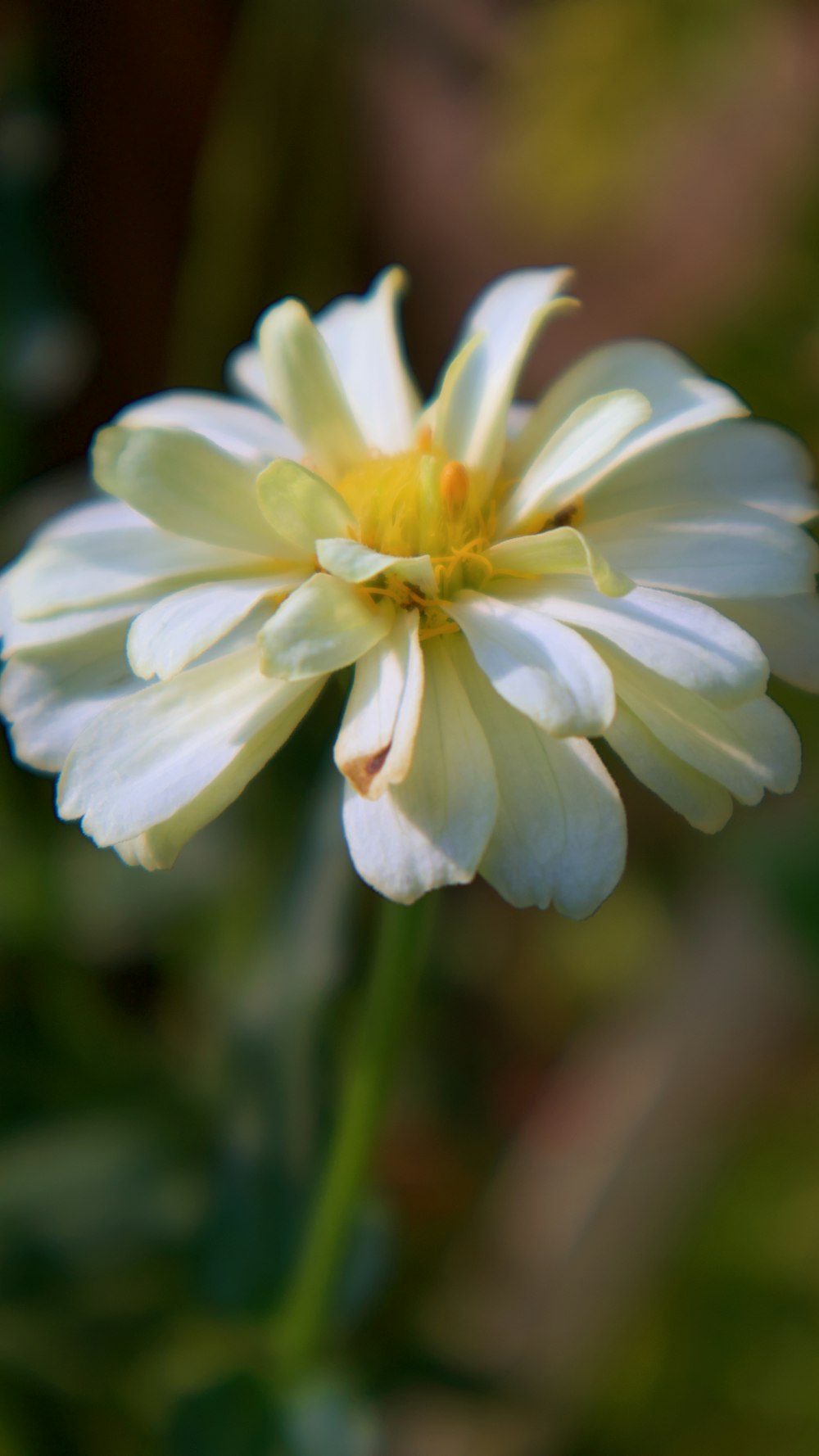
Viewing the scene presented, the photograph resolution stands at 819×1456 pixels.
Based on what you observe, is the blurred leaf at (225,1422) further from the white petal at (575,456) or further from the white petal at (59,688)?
the white petal at (575,456)

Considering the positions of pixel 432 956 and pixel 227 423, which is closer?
pixel 227 423

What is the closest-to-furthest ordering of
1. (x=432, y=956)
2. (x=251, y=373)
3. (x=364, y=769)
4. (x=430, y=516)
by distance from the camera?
(x=364, y=769)
(x=430, y=516)
(x=251, y=373)
(x=432, y=956)

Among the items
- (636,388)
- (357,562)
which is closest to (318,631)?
(357,562)

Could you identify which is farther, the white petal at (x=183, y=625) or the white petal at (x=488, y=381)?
the white petal at (x=488, y=381)

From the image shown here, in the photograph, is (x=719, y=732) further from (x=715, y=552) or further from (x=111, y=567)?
(x=111, y=567)

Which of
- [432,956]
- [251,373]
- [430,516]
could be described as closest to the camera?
[430,516]

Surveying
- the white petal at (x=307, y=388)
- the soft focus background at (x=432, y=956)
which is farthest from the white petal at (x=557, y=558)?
the soft focus background at (x=432, y=956)

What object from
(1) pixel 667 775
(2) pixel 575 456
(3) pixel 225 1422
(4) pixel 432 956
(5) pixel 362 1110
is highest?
(2) pixel 575 456
